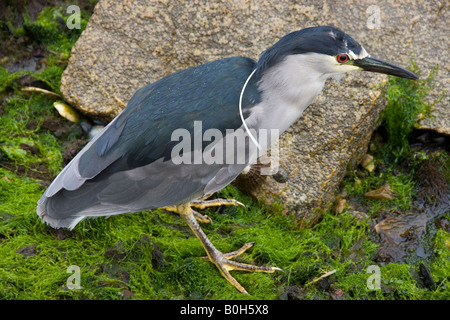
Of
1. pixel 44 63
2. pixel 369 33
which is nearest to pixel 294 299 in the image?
pixel 369 33

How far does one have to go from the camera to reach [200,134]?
120 inches

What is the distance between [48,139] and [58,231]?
40.4 inches

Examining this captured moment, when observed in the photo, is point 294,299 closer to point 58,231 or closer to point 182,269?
point 182,269

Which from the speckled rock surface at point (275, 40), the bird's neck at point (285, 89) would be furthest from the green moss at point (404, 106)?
the bird's neck at point (285, 89)

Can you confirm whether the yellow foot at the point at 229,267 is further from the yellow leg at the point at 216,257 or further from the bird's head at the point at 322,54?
the bird's head at the point at 322,54

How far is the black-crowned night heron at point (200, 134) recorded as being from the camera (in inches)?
121

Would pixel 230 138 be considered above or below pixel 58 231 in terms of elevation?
above

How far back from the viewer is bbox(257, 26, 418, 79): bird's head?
2.98 m

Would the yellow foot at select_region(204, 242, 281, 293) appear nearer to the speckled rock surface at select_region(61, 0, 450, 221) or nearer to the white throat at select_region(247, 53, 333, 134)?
the speckled rock surface at select_region(61, 0, 450, 221)

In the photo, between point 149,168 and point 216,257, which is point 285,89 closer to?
point 149,168

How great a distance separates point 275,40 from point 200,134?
1.49 m

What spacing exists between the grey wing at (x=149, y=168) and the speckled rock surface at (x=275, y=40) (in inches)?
39.9

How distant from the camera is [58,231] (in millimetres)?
3594

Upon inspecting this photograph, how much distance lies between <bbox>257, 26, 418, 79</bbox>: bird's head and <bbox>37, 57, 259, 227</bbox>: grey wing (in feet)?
0.89
